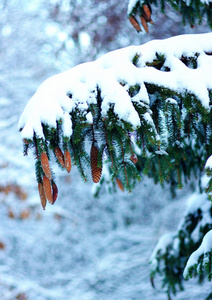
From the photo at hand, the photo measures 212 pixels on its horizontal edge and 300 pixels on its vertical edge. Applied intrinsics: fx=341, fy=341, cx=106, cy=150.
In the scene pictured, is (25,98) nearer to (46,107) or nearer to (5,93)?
(5,93)

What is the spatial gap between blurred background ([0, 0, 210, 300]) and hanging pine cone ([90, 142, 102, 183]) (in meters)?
4.35

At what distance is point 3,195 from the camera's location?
621 centimetres

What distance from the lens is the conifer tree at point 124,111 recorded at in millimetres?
1454

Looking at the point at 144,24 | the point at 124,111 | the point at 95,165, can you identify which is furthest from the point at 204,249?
the point at 144,24

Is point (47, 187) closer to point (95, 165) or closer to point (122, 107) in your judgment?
point (95, 165)

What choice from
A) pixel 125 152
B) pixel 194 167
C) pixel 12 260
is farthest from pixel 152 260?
pixel 12 260

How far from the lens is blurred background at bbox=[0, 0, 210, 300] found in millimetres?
6043

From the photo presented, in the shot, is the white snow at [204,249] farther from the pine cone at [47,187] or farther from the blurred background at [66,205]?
the blurred background at [66,205]

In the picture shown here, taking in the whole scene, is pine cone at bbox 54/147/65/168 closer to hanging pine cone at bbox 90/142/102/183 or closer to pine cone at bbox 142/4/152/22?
hanging pine cone at bbox 90/142/102/183

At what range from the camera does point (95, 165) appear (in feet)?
4.92

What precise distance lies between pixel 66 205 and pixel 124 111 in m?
Result: 5.62

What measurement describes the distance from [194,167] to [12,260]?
420cm

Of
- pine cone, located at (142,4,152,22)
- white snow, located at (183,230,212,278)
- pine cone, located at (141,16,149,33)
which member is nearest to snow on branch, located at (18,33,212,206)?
white snow, located at (183,230,212,278)

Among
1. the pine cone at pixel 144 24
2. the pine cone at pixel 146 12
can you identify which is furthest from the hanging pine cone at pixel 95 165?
the pine cone at pixel 146 12
